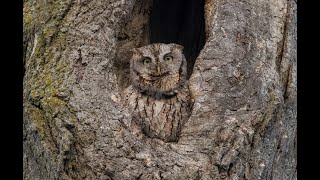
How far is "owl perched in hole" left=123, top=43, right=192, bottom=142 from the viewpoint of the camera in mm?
4809

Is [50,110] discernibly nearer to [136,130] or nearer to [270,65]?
[136,130]

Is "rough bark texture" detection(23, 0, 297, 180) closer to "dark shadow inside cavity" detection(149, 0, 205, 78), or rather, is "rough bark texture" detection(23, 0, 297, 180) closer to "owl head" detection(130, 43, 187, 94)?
"owl head" detection(130, 43, 187, 94)

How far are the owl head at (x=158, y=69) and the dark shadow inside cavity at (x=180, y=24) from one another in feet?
1.72

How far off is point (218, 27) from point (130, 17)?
2.19 ft

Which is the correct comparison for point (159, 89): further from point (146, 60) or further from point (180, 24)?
point (180, 24)

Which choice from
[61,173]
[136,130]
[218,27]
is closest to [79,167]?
[61,173]

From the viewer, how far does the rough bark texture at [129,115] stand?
431 cm

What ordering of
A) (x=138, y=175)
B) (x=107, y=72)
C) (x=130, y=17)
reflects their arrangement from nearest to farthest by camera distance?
(x=138, y=175) → (x=107, y=72) → (x=130, y=17)

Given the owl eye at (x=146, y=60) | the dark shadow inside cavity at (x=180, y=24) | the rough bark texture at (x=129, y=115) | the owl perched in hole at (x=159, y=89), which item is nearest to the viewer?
the rough bark texture at (x=129, y=115)

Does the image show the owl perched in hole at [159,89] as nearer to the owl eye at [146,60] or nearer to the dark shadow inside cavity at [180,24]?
the owl eye at [146,60]

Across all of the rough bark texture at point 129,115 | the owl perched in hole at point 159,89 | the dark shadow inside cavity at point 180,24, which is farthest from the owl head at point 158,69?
the dark shadow inside cavity at point 180,24

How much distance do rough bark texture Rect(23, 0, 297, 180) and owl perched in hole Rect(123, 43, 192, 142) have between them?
17 centimetres

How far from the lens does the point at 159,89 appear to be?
16.1 ft

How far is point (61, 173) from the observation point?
14.2 feet
